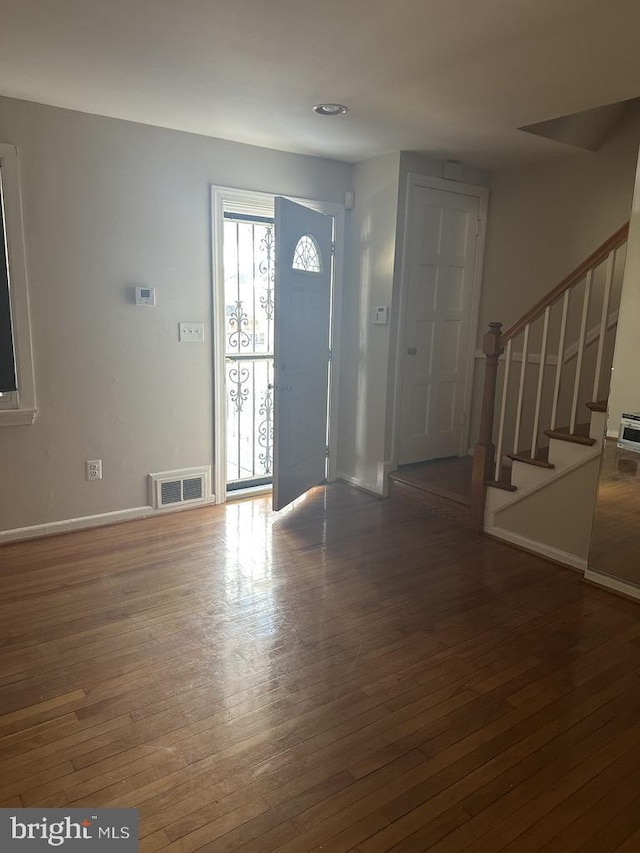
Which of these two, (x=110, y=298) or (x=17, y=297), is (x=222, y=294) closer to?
(x=110, y=298)

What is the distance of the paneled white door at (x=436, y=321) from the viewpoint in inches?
171

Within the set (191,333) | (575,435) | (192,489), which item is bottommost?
(192,489)

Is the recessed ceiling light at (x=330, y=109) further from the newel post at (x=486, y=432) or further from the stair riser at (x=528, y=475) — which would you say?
the stair riser at (x=528, y=475)

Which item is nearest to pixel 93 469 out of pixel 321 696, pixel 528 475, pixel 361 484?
pixel 361 484

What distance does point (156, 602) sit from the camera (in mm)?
2881

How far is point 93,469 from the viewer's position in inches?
146

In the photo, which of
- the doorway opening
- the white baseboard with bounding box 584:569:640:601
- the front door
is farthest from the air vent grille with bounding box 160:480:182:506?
the white baseboard with bounding box 584:569:640:601

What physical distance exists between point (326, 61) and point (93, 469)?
2620mm

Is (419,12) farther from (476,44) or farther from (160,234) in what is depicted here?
(160,234)

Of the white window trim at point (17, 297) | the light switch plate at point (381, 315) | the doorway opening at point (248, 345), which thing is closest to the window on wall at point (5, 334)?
the white window trim at point (17, 297)

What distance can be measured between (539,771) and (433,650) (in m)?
0.69

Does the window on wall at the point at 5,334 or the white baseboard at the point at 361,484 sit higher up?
the window on wall at the point at 5,334

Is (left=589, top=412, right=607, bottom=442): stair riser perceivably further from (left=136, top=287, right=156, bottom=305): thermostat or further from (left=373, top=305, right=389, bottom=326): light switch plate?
(left=136, top=287, right=156, bottom=305): thermostat

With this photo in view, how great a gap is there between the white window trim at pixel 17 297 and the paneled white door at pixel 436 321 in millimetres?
2510
